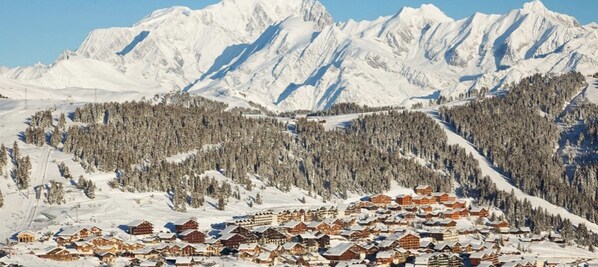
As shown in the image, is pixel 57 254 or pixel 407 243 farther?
pixel 407 243

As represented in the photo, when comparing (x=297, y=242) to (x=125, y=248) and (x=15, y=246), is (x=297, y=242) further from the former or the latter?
(x=15, y=246)

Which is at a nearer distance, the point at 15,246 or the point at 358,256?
the point at 15,246

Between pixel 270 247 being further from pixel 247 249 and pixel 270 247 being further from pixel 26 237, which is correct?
pixel 26 237

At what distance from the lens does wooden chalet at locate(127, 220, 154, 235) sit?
197m

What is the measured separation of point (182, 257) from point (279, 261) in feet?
55.1

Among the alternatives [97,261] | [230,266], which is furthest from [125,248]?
[230,266]

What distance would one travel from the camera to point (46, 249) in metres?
178

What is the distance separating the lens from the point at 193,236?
19400 cm

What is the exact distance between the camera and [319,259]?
18675 centimetres

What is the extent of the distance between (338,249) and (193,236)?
26.3 meters

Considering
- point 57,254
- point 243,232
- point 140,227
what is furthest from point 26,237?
point 243,232

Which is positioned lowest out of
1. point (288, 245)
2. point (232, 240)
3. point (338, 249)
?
point (338, 249)

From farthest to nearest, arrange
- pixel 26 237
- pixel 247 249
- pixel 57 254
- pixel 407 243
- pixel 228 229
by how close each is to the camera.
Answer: pixel 407 243, pixel 228 229, pixel 247 249, pixel 26 237, pixel 57 254

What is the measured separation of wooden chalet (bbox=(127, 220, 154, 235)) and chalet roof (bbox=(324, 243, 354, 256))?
33.8 metres
